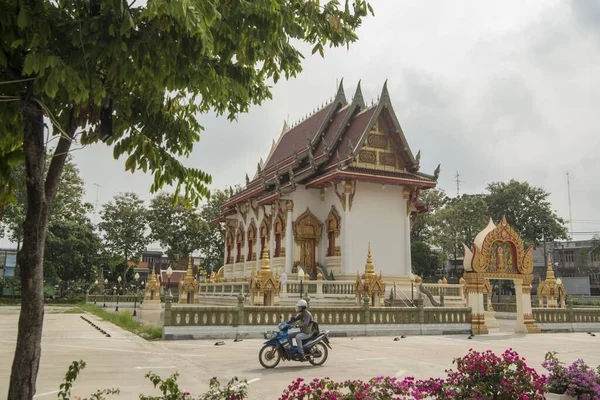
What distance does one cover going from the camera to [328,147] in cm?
2758

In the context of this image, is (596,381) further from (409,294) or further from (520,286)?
(409,294)

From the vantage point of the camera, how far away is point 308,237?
2706 centimetres

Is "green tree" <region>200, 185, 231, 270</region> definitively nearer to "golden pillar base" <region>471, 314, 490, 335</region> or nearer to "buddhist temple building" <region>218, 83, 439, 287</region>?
"buddhist temple building" <region>218, 83, 439, 287</region>

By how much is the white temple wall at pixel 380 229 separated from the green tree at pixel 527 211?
3110cm

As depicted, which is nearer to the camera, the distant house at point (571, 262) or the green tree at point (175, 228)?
the green tree at point (175, 228)

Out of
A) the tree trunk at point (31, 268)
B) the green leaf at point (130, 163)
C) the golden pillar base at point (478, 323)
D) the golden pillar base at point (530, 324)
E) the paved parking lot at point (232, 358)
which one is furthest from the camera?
the golden pillar base at point (530, 324)

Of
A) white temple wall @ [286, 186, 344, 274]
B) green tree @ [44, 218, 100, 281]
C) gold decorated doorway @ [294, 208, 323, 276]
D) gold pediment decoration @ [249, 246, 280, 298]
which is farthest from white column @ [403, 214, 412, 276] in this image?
green tree @ [44, 218, 100, 281]

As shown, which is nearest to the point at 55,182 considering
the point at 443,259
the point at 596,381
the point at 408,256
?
the point at 596,381

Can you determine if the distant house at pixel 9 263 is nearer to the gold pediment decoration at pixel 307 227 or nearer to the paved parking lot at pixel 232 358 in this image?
the gold pediment decoration at pixel 307 227

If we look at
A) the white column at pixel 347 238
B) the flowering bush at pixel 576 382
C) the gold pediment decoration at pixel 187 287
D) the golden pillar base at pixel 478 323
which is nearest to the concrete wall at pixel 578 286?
the white column at pixel 347 238

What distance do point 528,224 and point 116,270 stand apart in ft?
140

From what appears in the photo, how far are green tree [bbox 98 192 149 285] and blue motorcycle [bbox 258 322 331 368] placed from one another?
136ft

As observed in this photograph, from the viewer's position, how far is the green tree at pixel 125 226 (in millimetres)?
49469

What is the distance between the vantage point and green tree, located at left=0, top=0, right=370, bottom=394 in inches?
161
